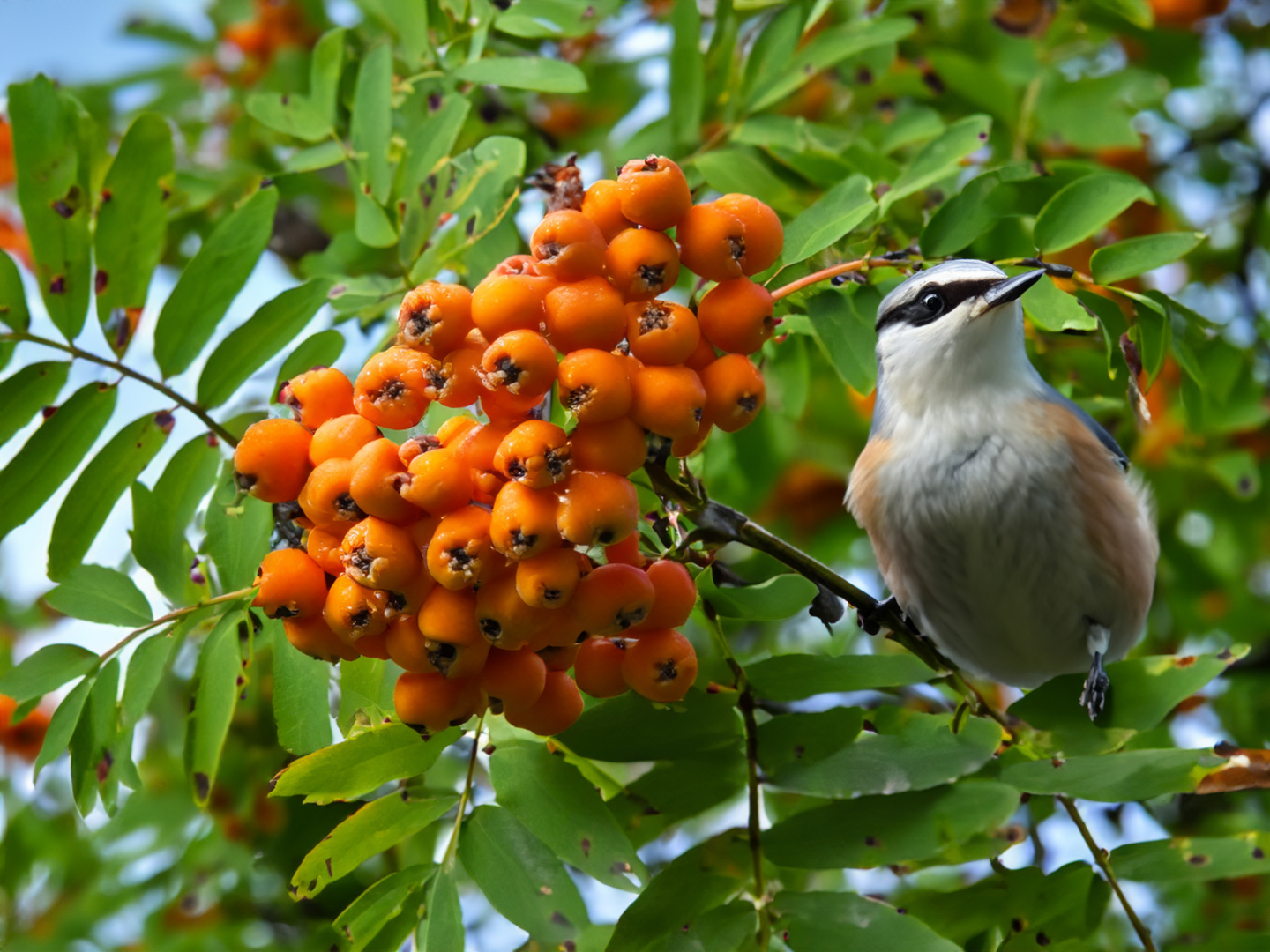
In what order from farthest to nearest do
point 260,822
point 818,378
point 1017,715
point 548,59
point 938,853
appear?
point 818,378 < point 260,822 < point 548,59 < point 1017,715 < point 938,853

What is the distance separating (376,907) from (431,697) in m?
0.45

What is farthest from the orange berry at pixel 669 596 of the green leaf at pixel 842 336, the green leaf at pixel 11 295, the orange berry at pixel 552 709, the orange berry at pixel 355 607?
the green leaf at pixel 11 295

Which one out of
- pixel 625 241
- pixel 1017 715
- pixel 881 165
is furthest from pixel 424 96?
pixel 1017 715

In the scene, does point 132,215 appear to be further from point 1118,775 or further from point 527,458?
point 1118,775

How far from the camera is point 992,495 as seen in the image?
2250mm

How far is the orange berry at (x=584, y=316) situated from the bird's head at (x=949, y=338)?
0.87m

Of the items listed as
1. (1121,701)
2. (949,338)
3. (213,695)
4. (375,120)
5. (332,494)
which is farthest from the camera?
(375,120)

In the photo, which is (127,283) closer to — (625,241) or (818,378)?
(625,241)

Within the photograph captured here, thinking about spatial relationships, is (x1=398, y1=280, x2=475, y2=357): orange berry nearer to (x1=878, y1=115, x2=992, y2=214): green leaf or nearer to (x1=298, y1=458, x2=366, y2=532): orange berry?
(x1=298, y1=458, x2=366, y2=532): orange berry

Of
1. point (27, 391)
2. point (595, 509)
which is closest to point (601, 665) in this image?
point (595, 509)

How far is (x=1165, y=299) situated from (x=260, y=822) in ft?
8.93

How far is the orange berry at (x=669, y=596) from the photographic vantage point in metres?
1.58

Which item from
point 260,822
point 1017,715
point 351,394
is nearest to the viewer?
point 351,394

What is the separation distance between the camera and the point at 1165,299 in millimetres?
2166
